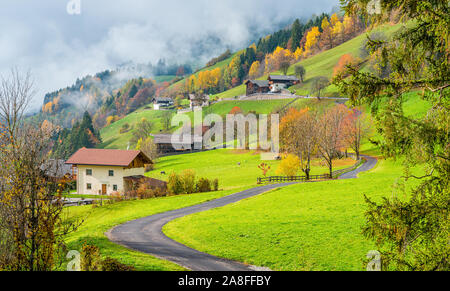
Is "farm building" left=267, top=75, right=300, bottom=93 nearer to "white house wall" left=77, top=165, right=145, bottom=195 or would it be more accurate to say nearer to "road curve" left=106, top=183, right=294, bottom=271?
"white house wall" left=77, top=165, right=145, bottom=195

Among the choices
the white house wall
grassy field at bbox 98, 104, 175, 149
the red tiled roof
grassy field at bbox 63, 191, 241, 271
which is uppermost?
grassy field at bbox 98, 104, 175, 149

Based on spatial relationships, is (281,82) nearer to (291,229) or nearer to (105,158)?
(105,158)

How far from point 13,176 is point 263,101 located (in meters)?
149

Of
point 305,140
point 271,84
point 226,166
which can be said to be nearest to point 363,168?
point 305,140

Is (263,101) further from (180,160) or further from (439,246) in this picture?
(439,246)

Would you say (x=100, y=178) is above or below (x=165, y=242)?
above

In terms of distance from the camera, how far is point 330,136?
182ft

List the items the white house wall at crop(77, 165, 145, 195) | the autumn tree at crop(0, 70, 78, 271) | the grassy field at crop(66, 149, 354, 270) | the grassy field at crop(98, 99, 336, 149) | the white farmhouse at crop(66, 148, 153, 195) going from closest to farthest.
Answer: the autumn tree at crop(0, 70, 78, 271) < the grassy field at crop(66, 149, 354, 270) < the white farmhouse at crop(66, 148, 153, 195) < the white house wall at crop(77, 165, 145, 195) < the grassy field at crop(98, 99, 336, 149)

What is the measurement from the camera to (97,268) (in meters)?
11.5

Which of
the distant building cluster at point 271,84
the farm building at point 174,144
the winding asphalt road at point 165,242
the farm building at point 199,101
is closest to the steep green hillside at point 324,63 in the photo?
the distant building cluster at point 271,84

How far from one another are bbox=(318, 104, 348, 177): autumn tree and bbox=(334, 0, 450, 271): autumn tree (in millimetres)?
42470

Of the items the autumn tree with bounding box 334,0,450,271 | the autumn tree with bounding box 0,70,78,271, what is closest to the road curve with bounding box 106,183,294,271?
the autumn tree with bounding box 0,70,78,271

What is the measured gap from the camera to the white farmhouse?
5916cm

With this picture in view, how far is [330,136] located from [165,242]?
129 ft
